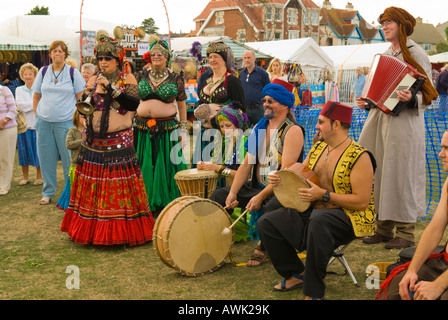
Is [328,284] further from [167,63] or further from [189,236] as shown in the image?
[167,63]

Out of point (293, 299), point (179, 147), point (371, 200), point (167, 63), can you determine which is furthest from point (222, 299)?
point (167, 63)

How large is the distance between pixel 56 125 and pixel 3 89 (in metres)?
1.49

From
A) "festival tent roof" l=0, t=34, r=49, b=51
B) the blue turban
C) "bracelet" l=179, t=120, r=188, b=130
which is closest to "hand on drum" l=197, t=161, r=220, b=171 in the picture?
"bracelet" l=179, t=120, r=188, b=130

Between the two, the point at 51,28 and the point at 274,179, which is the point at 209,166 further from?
the point at 51,28

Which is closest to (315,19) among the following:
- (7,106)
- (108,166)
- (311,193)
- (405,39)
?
(7,106)

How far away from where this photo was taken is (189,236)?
450 centimetres

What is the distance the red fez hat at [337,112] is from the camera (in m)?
3.99

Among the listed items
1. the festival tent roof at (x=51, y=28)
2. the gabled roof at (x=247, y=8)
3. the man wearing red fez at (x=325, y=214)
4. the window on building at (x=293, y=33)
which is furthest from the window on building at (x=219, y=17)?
the man wearing red fez at (x=325, y=214)

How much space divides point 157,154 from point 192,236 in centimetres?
233

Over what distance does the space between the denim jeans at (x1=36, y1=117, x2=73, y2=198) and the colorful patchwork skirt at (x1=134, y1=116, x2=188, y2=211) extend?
1.30 meters

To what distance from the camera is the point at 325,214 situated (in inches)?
150

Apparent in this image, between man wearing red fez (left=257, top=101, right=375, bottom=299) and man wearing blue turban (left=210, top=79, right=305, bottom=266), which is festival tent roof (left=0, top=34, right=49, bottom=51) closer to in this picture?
man wearing blue turban (left=210, top=79, right=305, bottom=266)

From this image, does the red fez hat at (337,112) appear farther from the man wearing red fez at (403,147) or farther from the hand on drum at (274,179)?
the man wearing red fez at (403,147)

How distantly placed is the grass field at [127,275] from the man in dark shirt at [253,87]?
3937 mm
